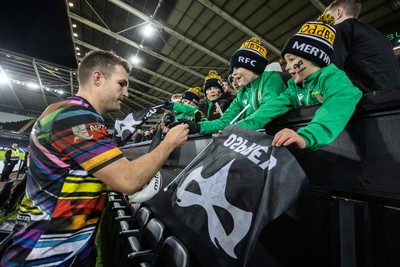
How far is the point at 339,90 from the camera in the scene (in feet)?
3.54

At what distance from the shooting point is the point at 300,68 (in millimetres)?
1461

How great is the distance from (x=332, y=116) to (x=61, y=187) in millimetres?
1437

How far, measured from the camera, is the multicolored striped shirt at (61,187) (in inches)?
45.2

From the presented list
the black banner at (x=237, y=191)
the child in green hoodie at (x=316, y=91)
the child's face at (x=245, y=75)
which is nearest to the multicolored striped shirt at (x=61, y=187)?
the black banner at (x=237, y=191)

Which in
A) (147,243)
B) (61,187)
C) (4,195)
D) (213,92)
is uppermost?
(213,92)

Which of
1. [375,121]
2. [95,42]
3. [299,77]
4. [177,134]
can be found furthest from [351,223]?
[95,42]

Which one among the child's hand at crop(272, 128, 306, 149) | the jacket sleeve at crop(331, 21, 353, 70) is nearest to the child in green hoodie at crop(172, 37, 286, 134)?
the jacket sleeve at crop(331, 21, 353, 70)

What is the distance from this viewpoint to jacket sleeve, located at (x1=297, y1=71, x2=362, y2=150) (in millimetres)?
951

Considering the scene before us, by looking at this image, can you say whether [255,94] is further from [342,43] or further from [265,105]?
[342,43]

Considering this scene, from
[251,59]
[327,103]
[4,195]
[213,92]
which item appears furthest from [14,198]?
[327,103]

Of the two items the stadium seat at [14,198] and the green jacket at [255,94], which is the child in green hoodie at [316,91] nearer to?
the green jacket at [255,94]

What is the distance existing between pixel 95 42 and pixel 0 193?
11.1 metres

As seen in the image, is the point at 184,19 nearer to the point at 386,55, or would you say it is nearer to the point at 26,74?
the point at 386,55

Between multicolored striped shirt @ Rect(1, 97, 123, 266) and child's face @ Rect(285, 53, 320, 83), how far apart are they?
4.11 feet
